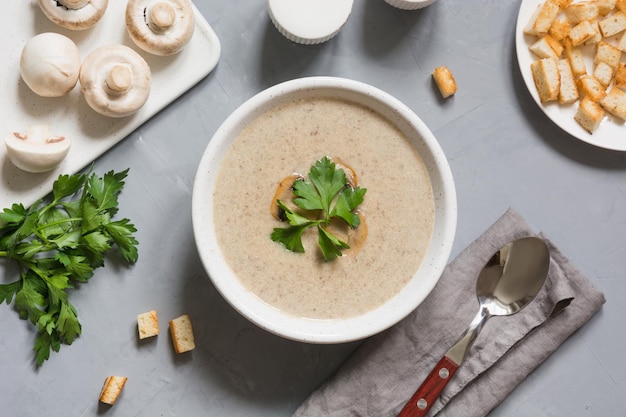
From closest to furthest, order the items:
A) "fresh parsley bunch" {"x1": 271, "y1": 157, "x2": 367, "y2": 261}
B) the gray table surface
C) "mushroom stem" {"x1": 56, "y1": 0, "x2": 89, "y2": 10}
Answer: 1. "fresh parsley bunch" {"x1": 271, "y1": 157, "x2": 367, "y2": 261}
2. "mushroom stem" {"x1": 56, "y1": 0, "x2": 89, "y2": 10}
3. the gray table surface

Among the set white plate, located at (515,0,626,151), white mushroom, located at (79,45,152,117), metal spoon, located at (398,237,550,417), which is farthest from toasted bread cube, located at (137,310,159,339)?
white plate, located at (515,0,626,151)

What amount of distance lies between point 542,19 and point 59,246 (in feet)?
4.52

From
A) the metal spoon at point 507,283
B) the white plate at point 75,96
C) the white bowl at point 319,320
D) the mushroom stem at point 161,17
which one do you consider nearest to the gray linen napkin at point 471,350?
the metal spoon at point 507,283

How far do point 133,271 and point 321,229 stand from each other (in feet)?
1.81

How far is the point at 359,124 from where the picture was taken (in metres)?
1.80

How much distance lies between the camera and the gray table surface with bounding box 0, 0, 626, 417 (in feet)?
6.31

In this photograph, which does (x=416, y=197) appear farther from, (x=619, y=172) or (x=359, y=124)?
(x=619, y=172)

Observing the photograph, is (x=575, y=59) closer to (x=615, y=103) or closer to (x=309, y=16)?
(x=615, y=103)

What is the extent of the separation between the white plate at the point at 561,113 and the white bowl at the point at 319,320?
1.38ft

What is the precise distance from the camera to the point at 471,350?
191 centimetres

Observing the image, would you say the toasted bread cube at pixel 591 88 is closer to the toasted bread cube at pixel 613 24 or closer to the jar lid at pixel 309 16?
the toasted bread cube at pixel 613 24

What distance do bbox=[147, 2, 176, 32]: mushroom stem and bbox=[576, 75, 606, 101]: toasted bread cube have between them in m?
1.09

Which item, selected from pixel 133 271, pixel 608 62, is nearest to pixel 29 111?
pixel 133 271

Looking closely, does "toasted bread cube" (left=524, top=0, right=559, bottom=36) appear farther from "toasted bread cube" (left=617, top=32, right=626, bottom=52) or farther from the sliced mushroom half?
the sliced mushroom half
